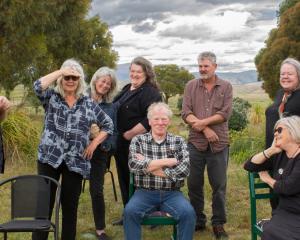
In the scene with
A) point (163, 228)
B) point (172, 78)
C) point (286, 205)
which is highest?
point (172, 78)

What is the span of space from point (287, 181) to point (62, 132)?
75.5 inches

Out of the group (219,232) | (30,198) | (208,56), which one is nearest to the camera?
(30,198)

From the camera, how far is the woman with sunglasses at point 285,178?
3.51m

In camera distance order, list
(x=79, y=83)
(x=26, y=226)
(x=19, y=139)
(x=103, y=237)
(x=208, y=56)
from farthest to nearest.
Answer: (x=19, y=139) → (x=103, y=237) → (x=208, y=56) → (x=79, y=83) → (x=26, y=226)

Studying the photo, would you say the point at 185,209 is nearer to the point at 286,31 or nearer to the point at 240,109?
the point at 240,109

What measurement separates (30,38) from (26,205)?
1230 cm

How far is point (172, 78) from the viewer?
4897 centimetres

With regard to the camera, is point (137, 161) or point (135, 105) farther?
point (135, 105)

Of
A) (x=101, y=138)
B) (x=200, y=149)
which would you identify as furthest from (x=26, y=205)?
(x=200, y=149)

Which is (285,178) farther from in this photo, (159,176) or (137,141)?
(137,141)

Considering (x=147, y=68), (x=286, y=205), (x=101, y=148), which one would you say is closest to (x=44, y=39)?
(x=147, y=68)

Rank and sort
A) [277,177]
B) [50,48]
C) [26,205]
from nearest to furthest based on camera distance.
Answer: [277,177] < [26,205] < [50,48]

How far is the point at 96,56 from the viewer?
25.8m

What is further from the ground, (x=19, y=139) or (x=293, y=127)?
(x=293, y=127)
